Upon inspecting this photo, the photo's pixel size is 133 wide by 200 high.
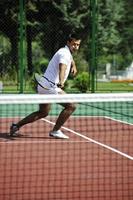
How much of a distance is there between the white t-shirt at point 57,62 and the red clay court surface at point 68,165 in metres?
0.88

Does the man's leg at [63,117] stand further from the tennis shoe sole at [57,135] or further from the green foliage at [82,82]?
the green foliage at [82,82]

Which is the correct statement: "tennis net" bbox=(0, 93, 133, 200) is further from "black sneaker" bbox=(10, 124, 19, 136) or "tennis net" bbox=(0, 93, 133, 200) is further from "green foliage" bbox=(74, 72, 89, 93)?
"green foliage" bbox=(74, 72, 89, 93)

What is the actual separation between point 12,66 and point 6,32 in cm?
208

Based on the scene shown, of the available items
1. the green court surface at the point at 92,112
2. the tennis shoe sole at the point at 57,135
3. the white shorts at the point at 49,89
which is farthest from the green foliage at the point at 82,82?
the white shorts at the point at 49,89

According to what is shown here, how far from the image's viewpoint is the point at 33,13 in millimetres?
21938

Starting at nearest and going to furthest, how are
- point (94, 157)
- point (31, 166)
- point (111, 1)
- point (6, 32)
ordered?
point (31, 166) → point (94, 157) → point (6, 32) → point (111, 1)

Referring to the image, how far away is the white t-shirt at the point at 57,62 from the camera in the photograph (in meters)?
7.72

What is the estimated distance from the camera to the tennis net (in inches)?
193

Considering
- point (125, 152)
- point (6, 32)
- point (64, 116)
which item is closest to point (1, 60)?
point (6, 32)

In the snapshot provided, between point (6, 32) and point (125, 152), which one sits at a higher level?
point (6, 32)

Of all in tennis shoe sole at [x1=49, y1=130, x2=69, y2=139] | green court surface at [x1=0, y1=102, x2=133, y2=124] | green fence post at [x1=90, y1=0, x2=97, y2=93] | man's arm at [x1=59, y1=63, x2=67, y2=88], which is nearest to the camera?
man's arm at [x1=59, y1=63, x2=67, y2=88]

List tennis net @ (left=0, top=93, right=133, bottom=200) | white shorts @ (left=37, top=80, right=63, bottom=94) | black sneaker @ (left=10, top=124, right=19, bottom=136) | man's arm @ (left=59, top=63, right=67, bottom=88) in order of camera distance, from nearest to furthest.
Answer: tennis net @ (left=0, top=93, right=133, bottom=200) → man's arm @ (left=59, top=63, right=67, bottom=88) → white shorts @ (left=37, top=80, right=63, bottom=94) → black sneaker @ (left=10, top=124, right=19, bottom=136)

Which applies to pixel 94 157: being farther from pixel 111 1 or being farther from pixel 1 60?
pixel 111 1

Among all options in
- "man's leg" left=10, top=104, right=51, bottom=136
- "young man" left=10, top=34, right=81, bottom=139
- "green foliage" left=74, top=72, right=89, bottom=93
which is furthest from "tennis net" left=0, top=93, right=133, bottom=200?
"green foliage" left=74, top=72, right=89, bottom=93
